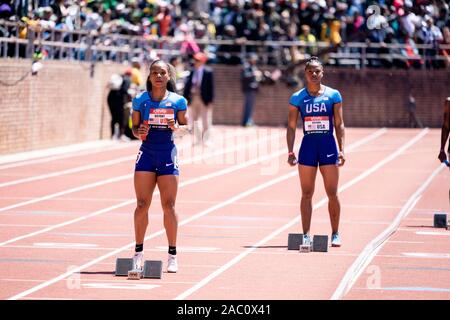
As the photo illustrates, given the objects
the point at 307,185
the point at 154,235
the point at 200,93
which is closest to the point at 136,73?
the point at 200,93

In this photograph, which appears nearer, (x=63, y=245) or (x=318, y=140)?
(x=318, y=140)

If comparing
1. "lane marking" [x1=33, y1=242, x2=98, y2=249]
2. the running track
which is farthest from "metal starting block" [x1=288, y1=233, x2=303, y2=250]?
"lane marking" [x1=33, y1=242, x2=98, y2=249]

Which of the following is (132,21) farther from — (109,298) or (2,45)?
(109,298)

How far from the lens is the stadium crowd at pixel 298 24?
39.7 meters

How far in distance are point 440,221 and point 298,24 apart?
88.9 feet

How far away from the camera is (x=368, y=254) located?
49.1ft

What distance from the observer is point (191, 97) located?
34719 millimetres

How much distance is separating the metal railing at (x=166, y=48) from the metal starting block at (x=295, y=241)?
13497 millimetres

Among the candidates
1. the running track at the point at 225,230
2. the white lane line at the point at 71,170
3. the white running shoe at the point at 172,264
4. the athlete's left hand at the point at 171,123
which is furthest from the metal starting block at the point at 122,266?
the white lane line at the point at 71,170

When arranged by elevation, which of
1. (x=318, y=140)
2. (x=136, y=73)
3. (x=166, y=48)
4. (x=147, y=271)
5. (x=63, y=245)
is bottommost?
(x=63, y=245)

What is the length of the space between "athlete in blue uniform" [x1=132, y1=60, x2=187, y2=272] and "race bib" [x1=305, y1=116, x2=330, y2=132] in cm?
262

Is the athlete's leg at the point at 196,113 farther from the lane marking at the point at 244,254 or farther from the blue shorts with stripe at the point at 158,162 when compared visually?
the blue shorts with stripe at the point at 158,162

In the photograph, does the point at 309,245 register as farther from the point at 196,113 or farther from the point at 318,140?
the point at 196,113
